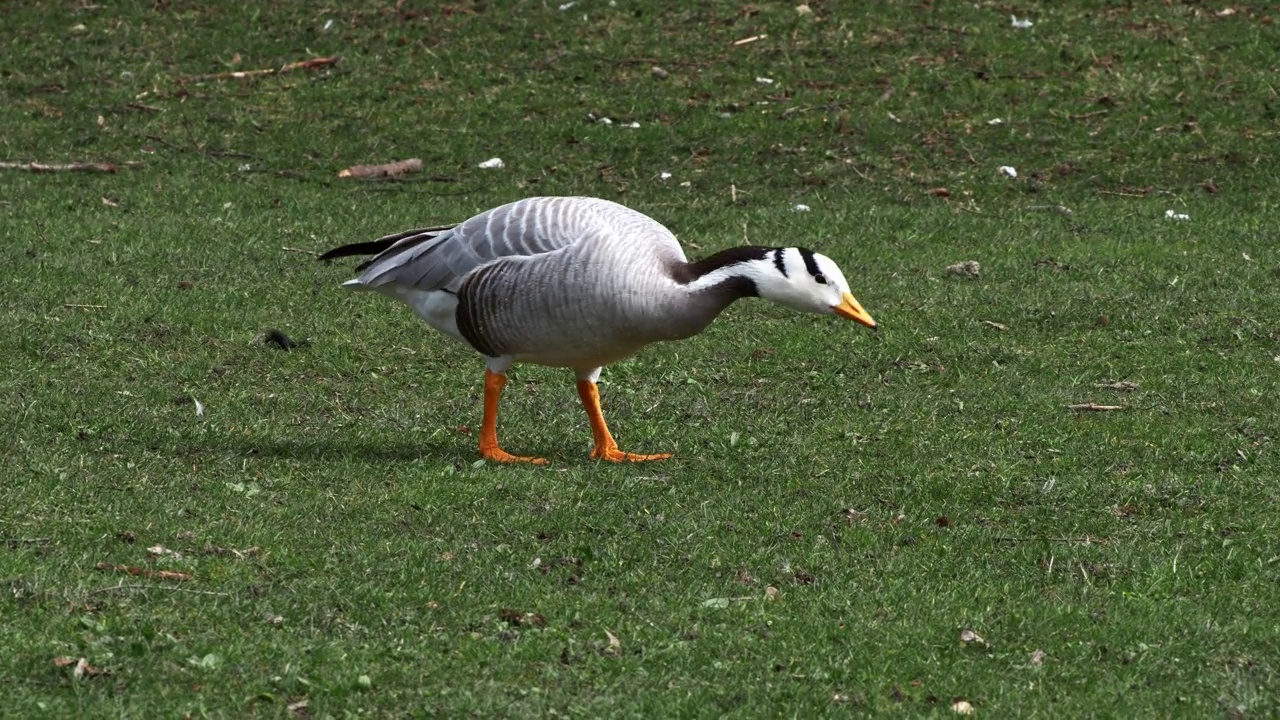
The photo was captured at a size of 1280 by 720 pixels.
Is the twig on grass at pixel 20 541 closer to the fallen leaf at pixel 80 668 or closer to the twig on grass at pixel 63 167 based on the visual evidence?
the fallen leaf at pixel 80 668

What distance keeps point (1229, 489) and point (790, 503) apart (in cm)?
204

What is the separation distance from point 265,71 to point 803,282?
36.0 ft

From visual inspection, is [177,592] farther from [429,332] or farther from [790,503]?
[429,332]

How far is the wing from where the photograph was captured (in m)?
7.81

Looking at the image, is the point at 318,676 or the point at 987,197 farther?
the point at 987,197

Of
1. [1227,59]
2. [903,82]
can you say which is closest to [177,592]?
[903,82]

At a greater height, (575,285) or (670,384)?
(575,285)

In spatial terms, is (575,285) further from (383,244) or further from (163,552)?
(163,552)

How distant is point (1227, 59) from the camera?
1667 cm

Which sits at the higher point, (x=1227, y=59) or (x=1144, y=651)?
(x=1144, y=651)

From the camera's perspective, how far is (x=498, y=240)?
26.2ft

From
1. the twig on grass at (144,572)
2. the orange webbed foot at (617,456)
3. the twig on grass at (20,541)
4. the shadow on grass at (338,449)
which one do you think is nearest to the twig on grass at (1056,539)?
the orange webbed foot at (617,456)

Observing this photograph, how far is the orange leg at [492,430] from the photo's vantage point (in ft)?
26.7

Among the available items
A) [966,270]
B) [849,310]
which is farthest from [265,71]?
[849,310]
